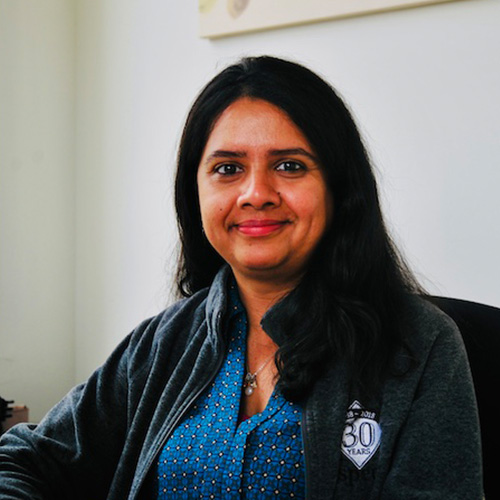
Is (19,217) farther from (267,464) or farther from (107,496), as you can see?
(267,464)

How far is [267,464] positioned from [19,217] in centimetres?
153

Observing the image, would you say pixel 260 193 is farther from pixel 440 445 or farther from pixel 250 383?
pixel 440 445

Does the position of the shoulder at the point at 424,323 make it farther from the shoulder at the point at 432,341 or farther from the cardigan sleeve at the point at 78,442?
the cardigan sleeve at the point at 78,442

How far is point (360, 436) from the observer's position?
1.24m

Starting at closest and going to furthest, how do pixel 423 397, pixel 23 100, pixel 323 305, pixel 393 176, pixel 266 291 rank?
pixel 423 397 → pixel 323 305 → pixel 266 291 → pixel 393 176 → pixel 23 100

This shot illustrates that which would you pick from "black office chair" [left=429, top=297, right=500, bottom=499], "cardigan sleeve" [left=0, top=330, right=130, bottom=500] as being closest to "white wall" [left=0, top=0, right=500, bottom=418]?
"black office chair" [left=429, top=297, right=500, bottom=499]

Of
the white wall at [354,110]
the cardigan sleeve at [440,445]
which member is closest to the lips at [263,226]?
the cardigan sleeve at [440,445]

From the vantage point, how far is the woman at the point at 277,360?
1221 millimetres

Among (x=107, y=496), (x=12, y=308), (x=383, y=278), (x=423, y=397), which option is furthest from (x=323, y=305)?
(x=12, y=308)

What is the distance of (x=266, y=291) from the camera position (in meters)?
1.47

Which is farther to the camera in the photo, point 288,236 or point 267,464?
point 288,236

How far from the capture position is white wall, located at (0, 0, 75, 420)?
2484 mm

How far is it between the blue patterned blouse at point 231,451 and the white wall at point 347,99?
28.2 inches

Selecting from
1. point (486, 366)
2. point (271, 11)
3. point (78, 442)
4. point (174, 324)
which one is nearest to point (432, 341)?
point (486, 366)
